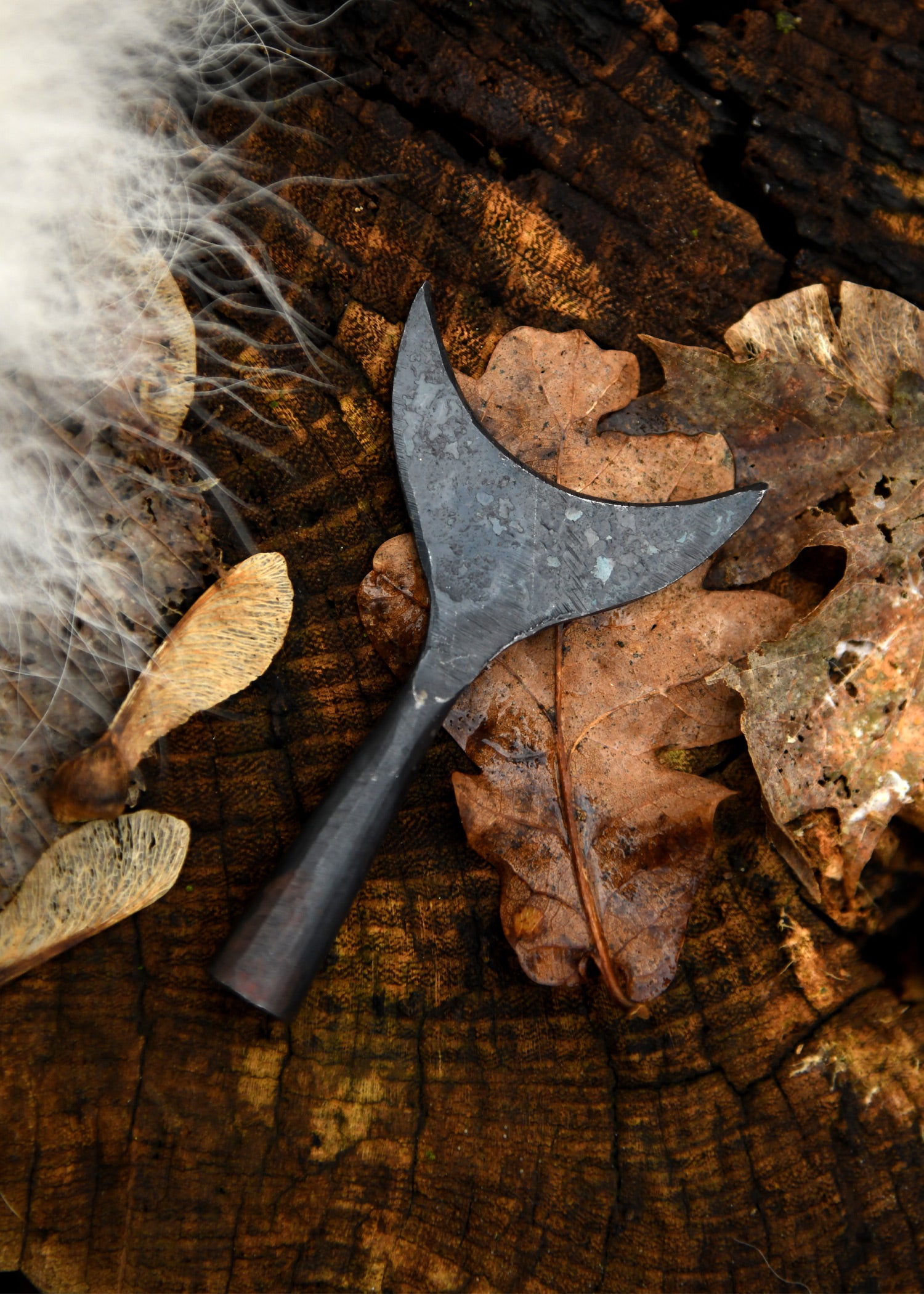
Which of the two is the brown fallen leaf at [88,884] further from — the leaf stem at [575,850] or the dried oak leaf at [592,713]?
the leaf stem at [575,850]

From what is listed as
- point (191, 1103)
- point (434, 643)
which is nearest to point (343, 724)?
point (434, 643)

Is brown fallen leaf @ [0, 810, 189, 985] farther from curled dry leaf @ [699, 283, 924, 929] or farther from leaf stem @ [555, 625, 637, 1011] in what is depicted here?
curled dry leaf @ [699, 283, 924, 929]

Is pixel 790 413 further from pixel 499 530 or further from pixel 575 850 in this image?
pixel 575 850

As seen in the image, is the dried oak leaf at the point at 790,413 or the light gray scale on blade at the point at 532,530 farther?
the dried oak leaf at the point at 790,413

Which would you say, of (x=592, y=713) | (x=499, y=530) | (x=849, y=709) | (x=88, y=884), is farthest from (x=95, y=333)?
(x=849, y=709)

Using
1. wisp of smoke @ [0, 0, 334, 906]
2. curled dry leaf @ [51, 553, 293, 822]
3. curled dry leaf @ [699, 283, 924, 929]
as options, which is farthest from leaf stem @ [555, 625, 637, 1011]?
wisp of smoke @ [0, 0, 334, 906]

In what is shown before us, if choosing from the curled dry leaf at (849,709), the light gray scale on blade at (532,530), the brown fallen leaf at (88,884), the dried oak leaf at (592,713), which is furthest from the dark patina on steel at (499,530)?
the brown fallen leaf at (88,884)
